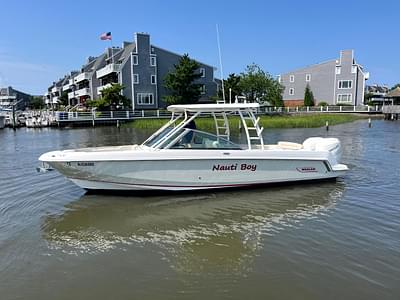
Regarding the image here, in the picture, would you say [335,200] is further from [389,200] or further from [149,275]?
[149,275]

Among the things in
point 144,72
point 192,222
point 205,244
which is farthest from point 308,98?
point 205,244

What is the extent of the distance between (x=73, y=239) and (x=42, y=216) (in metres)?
1.65

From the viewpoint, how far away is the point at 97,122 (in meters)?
43.3

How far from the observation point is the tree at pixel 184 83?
46.7 m

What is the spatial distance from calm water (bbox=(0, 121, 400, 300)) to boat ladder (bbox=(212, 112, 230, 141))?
71.2 inches

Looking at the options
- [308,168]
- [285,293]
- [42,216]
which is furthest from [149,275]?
[308,168]

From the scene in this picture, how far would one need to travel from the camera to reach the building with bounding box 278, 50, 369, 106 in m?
58.4

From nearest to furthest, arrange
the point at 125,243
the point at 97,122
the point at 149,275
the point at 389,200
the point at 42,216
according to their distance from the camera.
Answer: the point at 149,275 < the point at 125,243 < the point at 42,216 < the point at 389,200 < the point at 97,122

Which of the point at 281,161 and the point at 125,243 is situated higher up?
Answer: the point at 281,161

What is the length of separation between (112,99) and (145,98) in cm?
591

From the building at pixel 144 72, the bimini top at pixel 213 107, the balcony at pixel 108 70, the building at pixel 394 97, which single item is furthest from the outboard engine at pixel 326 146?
the building at pixel 394 97

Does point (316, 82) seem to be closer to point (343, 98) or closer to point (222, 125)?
point (343, 98)

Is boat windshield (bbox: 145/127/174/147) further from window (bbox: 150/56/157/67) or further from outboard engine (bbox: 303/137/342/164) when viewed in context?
window (bbox: 150/56/157/67)

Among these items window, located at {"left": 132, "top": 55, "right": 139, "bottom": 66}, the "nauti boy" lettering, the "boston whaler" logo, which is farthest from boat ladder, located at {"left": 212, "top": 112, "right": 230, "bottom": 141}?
window, located at {"left": 132, "top": 55, "right": 139, "bottom": 66}
